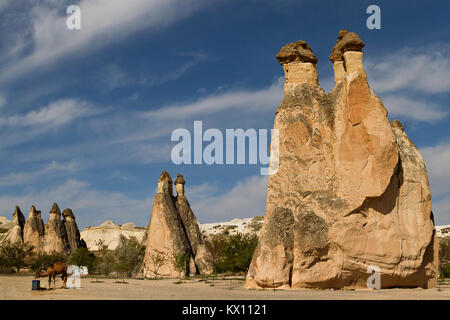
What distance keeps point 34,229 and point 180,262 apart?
29.7 metres

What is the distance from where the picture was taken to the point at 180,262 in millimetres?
33688

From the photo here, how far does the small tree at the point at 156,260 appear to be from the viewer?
36269 millimetres

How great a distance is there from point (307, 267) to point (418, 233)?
5711 millimetres

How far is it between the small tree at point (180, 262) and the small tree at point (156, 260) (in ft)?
2.74

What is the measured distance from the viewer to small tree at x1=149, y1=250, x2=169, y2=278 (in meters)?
36.3

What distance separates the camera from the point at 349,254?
19.2 m

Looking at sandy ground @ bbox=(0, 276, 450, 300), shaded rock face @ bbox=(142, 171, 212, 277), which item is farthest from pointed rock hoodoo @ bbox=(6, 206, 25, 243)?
sandy ground @ bbox=(0, 276, 450, 300)

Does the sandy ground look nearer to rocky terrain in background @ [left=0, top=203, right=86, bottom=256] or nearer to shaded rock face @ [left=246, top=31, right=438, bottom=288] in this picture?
shaded rock face @ [left=246, top=31, right=438, bottom=288]

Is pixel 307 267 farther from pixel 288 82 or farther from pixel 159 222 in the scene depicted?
pixel 159 222

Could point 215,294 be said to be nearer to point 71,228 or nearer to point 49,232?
point 49,232

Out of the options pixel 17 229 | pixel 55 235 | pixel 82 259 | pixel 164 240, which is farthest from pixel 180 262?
pixel 17 229

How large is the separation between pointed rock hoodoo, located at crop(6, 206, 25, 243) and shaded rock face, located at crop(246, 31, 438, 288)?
4323 centimetres
